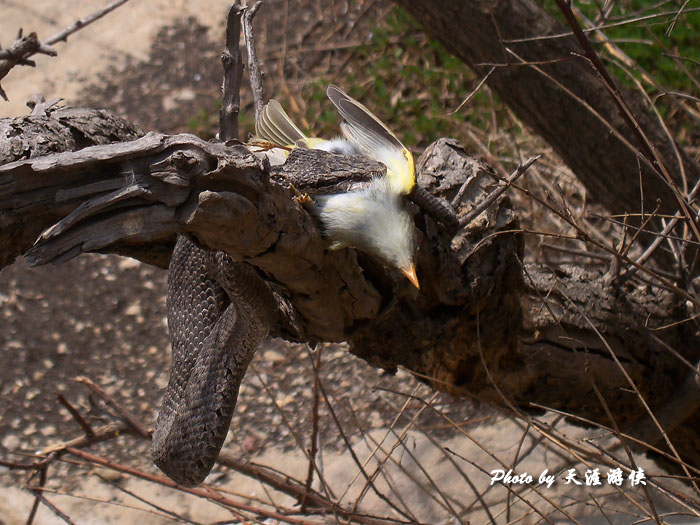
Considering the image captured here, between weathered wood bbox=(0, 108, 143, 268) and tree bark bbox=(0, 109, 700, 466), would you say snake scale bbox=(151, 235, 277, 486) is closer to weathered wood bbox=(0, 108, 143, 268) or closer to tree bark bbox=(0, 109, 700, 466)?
tree bark bbox=(0, 109, 700, 466)

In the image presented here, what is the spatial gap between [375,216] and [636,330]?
0.92 meters

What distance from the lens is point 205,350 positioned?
1.42m

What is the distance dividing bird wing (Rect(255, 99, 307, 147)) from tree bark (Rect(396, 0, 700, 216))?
784 millimetres

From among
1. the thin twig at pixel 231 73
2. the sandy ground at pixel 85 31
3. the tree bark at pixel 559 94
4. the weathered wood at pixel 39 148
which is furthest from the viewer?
the sandy ground at pixel 85 31

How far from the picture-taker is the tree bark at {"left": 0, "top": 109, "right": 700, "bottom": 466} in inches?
37.7

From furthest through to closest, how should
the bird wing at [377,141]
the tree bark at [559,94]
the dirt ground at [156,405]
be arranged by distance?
1. the dirt ground at [156,405]
2. the tree bark at [559,94]
3. the bird wing at [377,141]

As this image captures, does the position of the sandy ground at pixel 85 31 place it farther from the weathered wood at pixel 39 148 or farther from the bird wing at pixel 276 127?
the weathered wood at pixel 39 148

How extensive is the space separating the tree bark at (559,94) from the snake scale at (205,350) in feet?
3.61

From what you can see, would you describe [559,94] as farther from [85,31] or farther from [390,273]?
[85,31]

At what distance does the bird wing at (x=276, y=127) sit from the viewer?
1585 mm

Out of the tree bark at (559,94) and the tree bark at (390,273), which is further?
the tree bark at (559,94)

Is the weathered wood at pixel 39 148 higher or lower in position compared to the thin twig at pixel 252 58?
lower

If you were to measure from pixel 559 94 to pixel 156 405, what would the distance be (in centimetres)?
174

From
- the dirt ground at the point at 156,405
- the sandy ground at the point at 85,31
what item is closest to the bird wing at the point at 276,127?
the dirt ground at the point at 156,405
